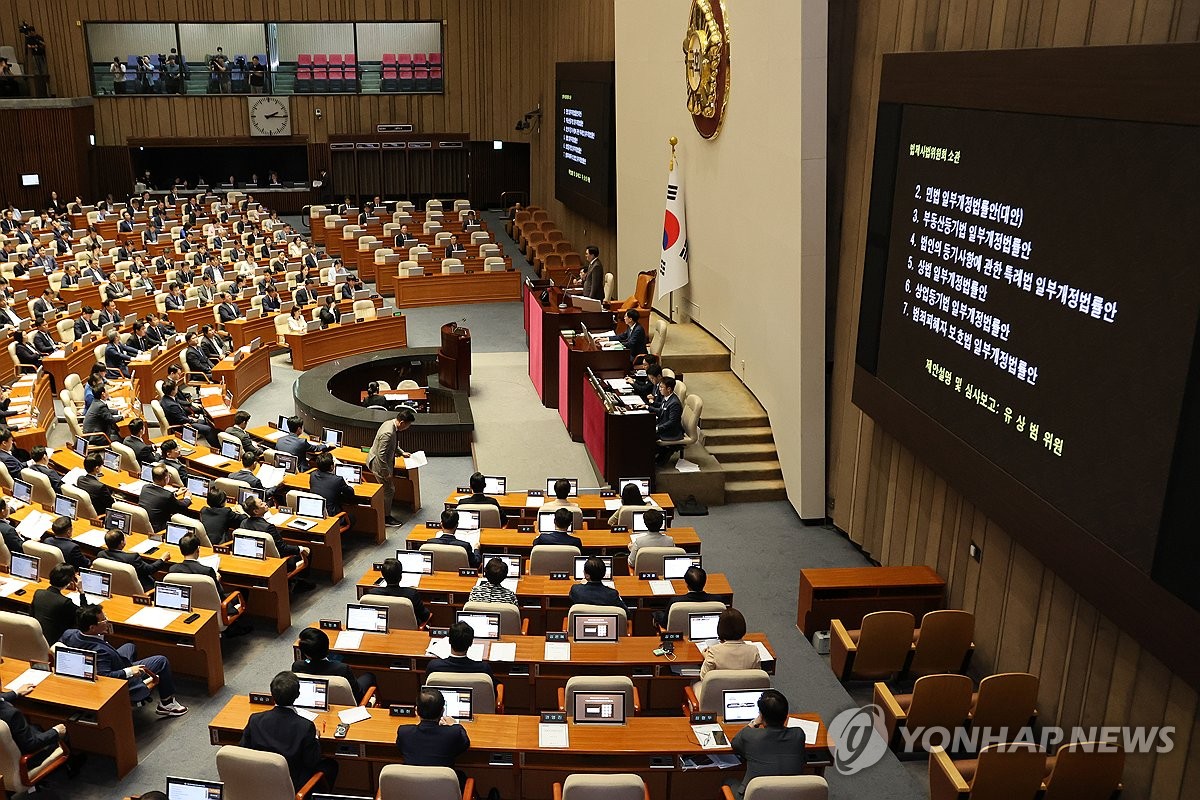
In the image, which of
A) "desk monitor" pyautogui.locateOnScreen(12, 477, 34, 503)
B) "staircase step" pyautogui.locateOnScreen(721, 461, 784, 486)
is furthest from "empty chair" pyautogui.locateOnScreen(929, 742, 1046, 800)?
"desk monitor" pyautogui.locateOnScreen(12, 477, 34, 503)

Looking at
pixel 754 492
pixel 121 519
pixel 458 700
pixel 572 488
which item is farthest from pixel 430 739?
pixel 754 492

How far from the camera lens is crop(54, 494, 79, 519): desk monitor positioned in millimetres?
10164

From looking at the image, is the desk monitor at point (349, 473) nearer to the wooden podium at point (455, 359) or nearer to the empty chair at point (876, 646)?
the wooden podium at point (455, 359)

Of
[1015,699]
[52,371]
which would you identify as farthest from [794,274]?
[52,371]

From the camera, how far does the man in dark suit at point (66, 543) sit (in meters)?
8.80

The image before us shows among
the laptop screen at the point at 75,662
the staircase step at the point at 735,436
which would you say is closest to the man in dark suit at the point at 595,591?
the laptop screen at the point at 75,662

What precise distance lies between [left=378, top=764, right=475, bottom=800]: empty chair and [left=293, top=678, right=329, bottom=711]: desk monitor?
114 cm

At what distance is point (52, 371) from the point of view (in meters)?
A: 15.7

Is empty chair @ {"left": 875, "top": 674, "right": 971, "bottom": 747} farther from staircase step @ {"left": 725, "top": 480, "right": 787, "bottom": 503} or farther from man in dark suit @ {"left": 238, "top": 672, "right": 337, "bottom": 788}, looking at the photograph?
staircase step @ {"left": 725, "top": 480, "right": 787, "bottom": 503}

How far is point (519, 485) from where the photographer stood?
12.7 m

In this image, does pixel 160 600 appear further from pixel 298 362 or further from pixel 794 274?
pixel 298 362

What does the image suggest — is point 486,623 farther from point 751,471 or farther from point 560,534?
point 751,471

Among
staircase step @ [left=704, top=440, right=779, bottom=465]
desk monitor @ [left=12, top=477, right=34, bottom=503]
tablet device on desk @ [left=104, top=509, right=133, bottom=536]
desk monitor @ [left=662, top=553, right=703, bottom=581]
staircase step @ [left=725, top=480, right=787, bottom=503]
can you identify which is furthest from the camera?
staircase step @ [left=704, top=440, right=779, bottom=465]

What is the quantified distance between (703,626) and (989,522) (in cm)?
241
